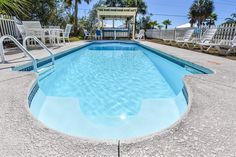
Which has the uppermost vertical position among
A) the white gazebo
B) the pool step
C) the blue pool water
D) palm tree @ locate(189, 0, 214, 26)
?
palm tree @ locate(189, 0, 214, 26)

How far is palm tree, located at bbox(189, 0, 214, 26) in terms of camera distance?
35.8 m

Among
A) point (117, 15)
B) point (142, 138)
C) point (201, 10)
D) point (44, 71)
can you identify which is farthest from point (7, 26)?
point (201, 10)

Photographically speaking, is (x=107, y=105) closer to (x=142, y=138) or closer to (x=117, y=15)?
(x=142, y=138)

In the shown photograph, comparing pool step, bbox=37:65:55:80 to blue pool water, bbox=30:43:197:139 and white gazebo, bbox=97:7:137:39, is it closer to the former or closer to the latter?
blue pool water, bbox=30:43:197:139

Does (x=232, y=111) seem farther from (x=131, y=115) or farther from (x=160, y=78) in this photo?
(x=160, y=78)

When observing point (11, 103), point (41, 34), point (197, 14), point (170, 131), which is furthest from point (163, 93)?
point (197, 14)

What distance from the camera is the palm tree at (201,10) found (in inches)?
1409

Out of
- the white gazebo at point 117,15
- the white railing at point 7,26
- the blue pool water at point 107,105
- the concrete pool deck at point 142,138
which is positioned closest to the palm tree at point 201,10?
the white gazebo at point 117,15

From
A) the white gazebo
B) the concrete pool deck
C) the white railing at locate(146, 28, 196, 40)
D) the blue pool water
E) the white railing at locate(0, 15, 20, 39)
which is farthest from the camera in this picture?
the white gazebo

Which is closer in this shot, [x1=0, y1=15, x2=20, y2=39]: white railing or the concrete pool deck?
the concrete pool deck

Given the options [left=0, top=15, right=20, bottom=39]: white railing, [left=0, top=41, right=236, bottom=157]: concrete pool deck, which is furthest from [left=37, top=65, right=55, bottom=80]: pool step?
[left=0, top=15, right=20, bottom=39]: white railing

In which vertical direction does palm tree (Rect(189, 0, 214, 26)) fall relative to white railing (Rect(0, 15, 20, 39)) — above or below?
above

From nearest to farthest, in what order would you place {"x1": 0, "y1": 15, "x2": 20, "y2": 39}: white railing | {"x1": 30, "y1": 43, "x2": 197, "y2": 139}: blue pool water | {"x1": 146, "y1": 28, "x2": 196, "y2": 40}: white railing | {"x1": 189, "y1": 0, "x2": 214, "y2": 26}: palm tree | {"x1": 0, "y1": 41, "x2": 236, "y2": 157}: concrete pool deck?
{"x1": 0, "y1": 41, "x2": 236, "y2": 157}: concrete pool deck, {"x1": 30, "y1": 43, "x2": 197, "y2": 139}: blue pool water, {"x1": 0, "y1": 15, "x2": 20, "y2": 39}: white railing, {"x1": 146, "y1": 28, "x2": 196, "y2": 40}: white railing, {"x1": 189, "y1": 0, "x2": 214, "y2": 26}: palm tree

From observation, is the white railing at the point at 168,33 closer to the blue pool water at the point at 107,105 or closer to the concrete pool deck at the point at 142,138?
the blue pool water at the point at 107,105
